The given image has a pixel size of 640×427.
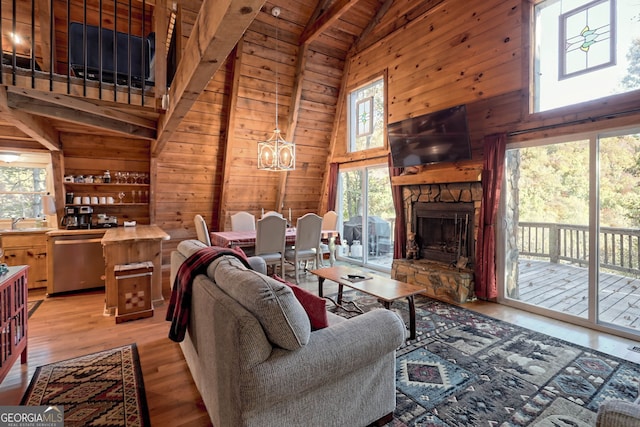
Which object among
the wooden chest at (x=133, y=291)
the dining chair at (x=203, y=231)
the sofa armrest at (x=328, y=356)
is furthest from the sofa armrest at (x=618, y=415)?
the dining chair at (x=203, y=231)

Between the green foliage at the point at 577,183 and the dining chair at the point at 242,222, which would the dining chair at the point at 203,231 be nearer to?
the dining chair at the point at 242,222

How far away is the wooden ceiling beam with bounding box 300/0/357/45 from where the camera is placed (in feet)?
13.8

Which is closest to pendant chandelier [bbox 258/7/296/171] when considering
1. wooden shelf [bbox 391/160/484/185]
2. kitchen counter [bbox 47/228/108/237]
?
wooden shelf [bbox 391/160/484/185]

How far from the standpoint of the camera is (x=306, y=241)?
4.74 meters

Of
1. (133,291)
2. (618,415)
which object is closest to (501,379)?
(618,415)

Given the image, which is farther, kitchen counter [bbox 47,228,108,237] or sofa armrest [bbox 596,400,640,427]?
kitchen counter [bbox 47,228,108,237]

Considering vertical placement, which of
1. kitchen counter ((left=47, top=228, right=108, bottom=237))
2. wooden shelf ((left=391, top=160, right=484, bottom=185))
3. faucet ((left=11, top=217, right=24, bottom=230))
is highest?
wooden shelf ((left=391, top=160, right=484, bottom=185))

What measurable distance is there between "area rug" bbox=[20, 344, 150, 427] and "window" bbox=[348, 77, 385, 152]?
476cm

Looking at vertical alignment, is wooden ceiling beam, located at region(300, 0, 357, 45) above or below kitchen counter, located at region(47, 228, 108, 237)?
above

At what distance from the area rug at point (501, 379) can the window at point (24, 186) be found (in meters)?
→ 5.49

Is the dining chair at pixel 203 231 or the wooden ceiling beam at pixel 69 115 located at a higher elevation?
the wooden ceiling beam at pixel 69 115

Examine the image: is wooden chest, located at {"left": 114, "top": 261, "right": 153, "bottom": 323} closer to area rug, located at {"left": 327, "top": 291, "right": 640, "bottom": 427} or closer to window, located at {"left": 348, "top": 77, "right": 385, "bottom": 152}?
area rug, located at {"left": 327, "top": 291, "right": 640, "bottom": 427}

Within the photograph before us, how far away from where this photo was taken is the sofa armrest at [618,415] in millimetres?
A: 876

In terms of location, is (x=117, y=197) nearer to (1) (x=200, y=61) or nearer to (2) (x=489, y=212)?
(1) (x=200, y=61)
